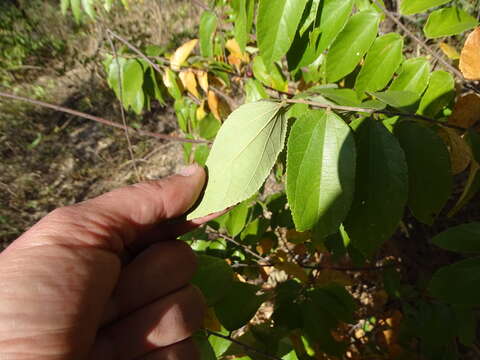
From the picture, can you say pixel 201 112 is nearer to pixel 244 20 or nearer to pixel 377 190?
pixel 244 20

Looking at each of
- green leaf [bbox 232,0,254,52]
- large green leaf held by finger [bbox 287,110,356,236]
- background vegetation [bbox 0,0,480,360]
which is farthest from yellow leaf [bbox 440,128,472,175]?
green leaf [bbox 232,0,254,52]

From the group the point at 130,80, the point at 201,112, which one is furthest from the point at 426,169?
the point at 130,80

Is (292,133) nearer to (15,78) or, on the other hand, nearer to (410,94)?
(410,94)

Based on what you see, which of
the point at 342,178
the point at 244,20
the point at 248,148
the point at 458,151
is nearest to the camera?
the point at 342,178

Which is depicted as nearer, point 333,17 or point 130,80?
point 333,17

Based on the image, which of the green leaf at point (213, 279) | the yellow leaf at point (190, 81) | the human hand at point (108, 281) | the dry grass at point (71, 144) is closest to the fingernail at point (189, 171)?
the human hand at point (108, 281)

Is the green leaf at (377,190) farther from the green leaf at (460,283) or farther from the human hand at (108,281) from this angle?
the human hand at (108,281)
